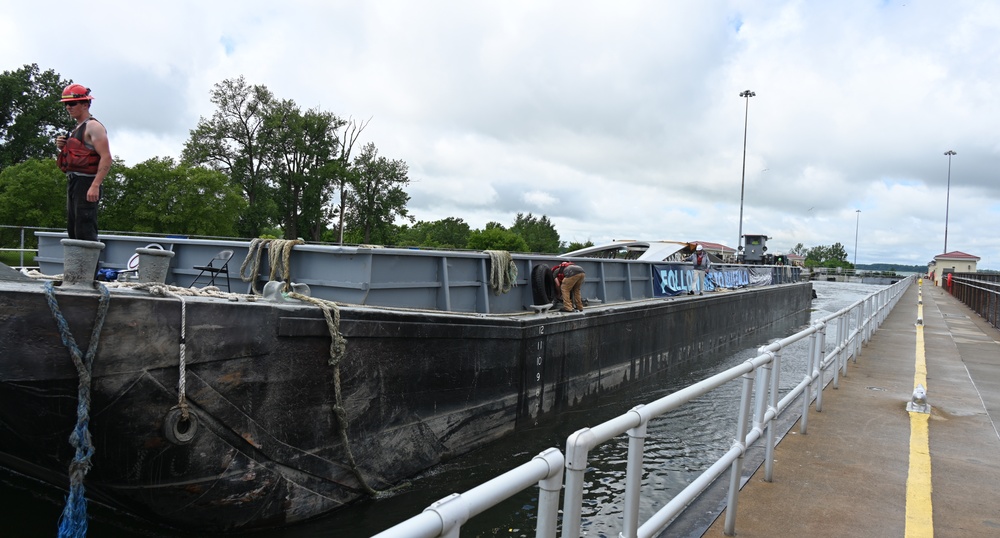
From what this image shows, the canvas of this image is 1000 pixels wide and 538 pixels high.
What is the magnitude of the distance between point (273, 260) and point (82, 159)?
2.09m

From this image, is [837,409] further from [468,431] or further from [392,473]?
[392,473]

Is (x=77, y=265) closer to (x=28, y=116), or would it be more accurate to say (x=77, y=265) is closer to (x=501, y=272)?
(x=501, y=272)

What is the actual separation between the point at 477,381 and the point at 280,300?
2746 millimetres

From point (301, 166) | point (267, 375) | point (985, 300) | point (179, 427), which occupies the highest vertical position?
point (301, 166)

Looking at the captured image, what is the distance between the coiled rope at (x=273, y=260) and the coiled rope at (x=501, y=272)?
2.73 metres

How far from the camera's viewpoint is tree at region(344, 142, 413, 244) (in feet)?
200

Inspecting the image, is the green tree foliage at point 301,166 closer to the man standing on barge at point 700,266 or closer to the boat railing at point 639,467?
the man standing on barge at point 700,266

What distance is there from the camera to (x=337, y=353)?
555 cm

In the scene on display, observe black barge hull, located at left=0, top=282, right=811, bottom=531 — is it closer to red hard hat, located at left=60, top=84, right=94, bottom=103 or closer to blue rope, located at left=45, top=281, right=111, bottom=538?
blue rope, located at left=45, top=281, right=111, bottom=538

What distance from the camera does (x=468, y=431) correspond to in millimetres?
7223

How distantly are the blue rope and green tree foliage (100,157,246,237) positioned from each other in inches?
1426

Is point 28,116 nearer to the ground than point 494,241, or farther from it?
farther from it

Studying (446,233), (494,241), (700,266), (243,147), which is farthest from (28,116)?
(446,233)

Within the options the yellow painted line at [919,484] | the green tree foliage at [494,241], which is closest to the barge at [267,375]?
the yellow painted line at [919,484]
